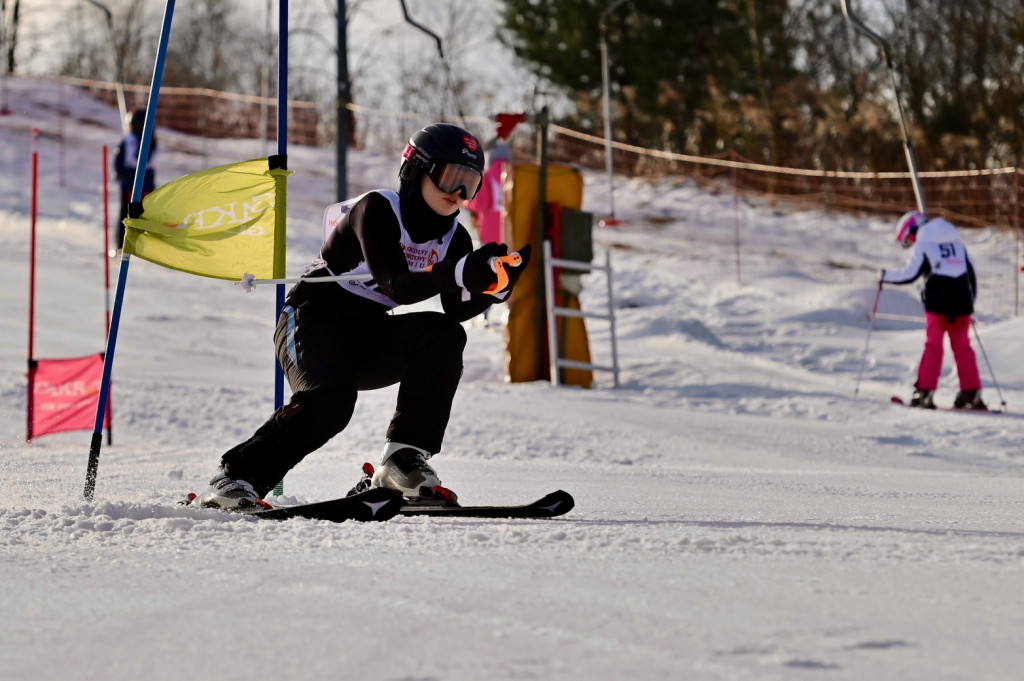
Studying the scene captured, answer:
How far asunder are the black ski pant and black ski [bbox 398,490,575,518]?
1.12ft

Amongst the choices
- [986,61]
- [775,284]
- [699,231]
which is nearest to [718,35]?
[986,61]

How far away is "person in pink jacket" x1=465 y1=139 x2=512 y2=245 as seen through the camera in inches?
475

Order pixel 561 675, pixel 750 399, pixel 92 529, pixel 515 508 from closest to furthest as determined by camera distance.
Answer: pixel 561 675, pixel 92 529, pixel 515 508, pixel 750 399

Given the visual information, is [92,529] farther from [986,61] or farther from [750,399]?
[986,61]

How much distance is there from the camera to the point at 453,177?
4070 mm

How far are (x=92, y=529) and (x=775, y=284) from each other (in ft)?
44.9

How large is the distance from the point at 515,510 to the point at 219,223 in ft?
5.25

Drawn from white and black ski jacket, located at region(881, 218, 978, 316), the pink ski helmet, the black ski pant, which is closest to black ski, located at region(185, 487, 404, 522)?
the black ski pant

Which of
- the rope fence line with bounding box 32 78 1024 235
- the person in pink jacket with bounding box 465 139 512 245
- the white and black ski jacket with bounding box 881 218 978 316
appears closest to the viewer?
the white and black ski jacket with bounding box 881 218 978 316

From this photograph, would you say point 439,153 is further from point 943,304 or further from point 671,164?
point 671,164

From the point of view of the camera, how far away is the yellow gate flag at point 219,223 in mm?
4395

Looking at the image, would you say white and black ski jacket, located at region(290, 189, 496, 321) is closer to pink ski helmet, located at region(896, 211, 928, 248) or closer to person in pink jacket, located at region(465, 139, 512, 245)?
pink ski helmet, located at region(896, 211, 928, 248)

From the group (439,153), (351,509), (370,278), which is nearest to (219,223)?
(370,278)

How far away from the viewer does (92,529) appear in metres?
3.37
